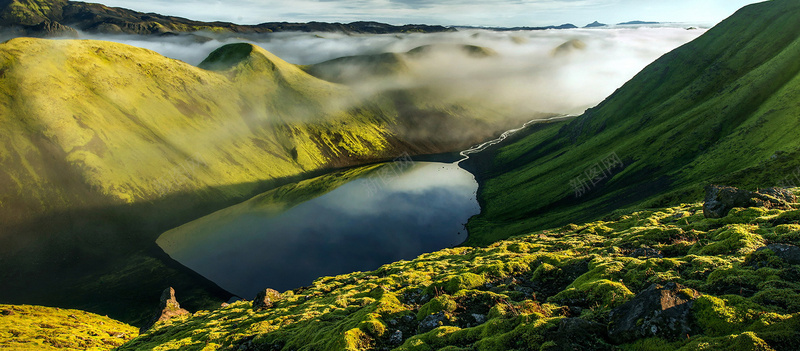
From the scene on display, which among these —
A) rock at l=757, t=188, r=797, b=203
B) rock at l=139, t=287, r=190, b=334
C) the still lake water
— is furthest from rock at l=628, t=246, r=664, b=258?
the still lake water

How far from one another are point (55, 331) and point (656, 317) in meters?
88.6

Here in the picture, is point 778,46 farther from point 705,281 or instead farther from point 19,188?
point 19,188

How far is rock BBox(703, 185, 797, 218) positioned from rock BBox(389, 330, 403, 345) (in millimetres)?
34993

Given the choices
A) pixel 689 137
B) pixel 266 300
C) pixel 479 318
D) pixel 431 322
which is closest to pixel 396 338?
pixel 431 322

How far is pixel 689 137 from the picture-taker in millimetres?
127062

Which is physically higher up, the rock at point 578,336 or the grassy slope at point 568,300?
the rock at point 578,336

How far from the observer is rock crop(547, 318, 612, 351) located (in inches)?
602

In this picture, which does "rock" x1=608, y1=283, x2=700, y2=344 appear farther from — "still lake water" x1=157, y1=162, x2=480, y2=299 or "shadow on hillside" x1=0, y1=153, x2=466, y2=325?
"shadow on hillside" x1=0, y1=153, x2=466, y2=325

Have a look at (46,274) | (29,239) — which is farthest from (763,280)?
(29,239)

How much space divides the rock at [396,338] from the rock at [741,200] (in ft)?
115

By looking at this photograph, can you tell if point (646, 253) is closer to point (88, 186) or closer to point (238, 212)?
point (238, 212)

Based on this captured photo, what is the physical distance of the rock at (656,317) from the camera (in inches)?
580

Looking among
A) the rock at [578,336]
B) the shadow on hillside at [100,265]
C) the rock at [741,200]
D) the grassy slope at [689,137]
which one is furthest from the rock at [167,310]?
the grassy slope at [689,137]

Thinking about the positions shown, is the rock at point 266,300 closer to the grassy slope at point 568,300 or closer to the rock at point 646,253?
the grassy slope at point 568,300
